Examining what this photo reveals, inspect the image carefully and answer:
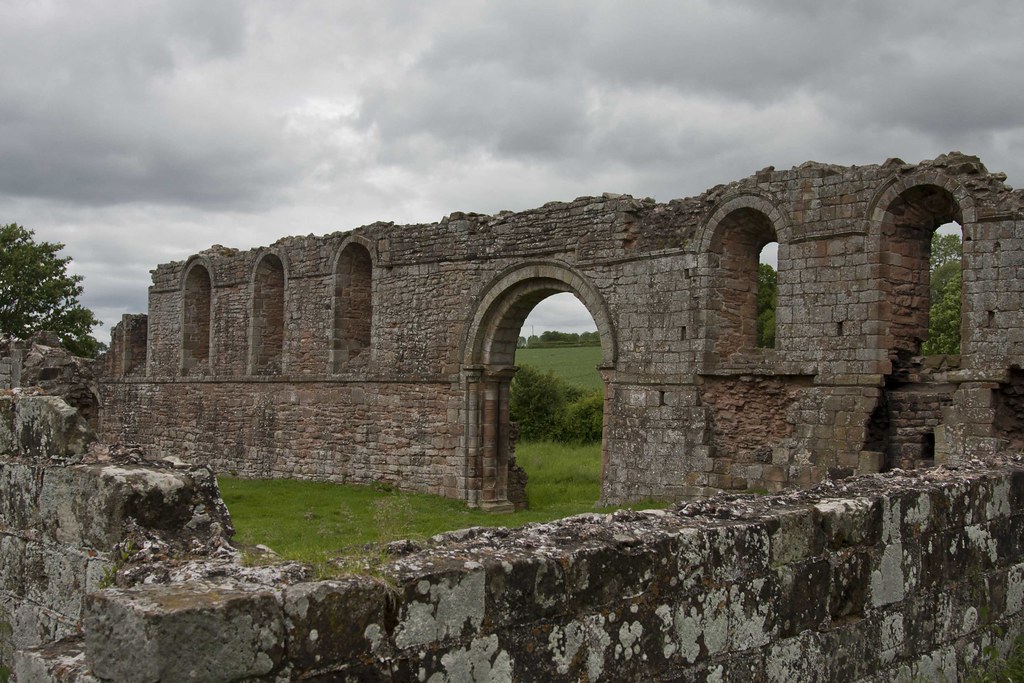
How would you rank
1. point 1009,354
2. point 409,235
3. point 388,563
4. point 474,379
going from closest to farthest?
point 388,563
point 1009,354
point 474,379
point 409,235

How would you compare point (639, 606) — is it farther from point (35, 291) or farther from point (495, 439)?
point (35, 291)

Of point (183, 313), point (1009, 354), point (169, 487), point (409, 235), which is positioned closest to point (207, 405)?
point (183, 313)

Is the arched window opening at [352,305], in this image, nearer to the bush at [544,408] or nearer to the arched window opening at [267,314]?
the arched window opening at [267,314]

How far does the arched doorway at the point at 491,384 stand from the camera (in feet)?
56.4

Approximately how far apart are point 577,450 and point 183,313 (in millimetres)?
11700

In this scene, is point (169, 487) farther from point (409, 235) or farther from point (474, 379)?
point (409, 235)

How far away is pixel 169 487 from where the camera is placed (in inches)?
167

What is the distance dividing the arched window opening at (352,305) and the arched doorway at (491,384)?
11.0 ft

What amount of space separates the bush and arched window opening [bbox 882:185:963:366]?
19275 millimetres

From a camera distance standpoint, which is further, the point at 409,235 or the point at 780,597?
the point at 409,235

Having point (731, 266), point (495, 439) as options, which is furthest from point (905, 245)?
point (495, 439)

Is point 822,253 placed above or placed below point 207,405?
above

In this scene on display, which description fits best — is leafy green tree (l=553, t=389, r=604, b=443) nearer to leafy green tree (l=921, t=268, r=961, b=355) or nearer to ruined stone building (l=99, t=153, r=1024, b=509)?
leafy green tree (l=921, t=268, r=961, b=355)

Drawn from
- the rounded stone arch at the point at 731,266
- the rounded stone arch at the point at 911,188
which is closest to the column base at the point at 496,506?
the rounded stone arch at the point at 731,266
